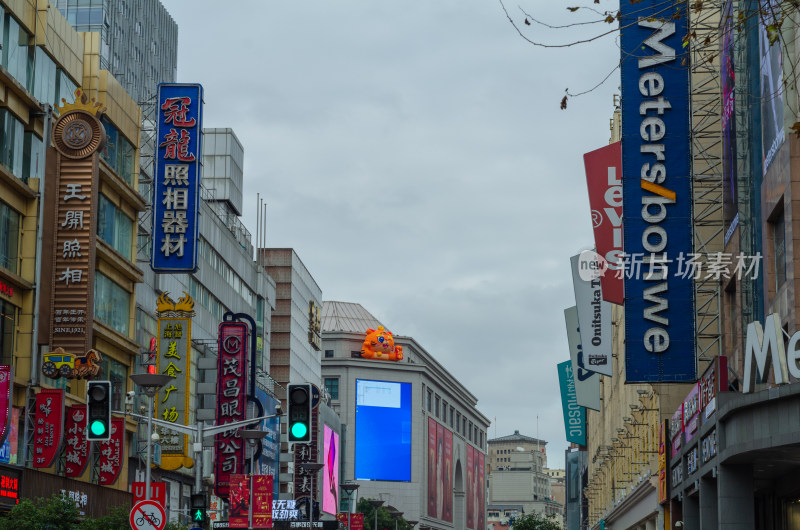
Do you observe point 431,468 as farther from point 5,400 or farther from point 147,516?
point 147,516

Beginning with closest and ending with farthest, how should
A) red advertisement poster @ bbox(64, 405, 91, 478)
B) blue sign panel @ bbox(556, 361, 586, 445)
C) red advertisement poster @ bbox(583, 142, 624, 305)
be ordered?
red advertisement poster @ bbox(64, 405, 91, 478)
red advertisement poster @ bbox(583, 142, 624, 305)
blue sign panel @ bbox(556, 361, 586, 445)

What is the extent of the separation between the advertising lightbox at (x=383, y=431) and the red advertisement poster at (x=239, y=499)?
12149cm

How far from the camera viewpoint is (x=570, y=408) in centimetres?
10862

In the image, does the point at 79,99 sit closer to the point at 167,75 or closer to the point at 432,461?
the point at 167,75

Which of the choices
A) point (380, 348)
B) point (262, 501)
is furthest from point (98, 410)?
point (380, 348)

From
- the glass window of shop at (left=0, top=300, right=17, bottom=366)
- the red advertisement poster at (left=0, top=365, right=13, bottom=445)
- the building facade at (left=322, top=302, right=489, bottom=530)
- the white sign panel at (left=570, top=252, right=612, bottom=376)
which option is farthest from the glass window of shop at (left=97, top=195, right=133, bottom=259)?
the building facade at (left=322, top=302, right=489, bottom=530)

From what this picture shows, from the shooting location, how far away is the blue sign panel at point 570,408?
348 ft

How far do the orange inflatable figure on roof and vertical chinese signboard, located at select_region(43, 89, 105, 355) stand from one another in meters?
148

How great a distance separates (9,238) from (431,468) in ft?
509

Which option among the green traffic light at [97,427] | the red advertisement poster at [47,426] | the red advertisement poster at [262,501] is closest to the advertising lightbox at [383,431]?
the red advertisement poster at [262,501]

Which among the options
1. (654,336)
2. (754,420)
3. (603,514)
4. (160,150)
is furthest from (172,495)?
(754,420)

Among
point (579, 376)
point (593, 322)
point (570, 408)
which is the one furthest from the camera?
point (570, 408)

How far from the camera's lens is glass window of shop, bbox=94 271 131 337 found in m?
52.1

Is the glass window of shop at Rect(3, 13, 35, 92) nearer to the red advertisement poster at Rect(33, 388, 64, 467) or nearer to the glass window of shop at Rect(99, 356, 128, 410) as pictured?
the red advertisement poster at Rect(33, 388, 64, 467)
